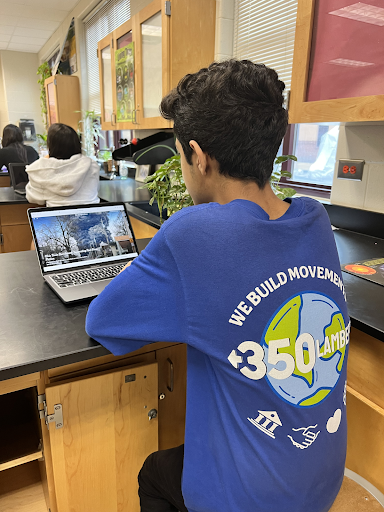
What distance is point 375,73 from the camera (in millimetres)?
1231

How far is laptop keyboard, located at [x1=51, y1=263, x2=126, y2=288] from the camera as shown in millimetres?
1147

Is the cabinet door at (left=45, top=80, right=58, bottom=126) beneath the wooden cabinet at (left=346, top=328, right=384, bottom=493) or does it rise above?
above

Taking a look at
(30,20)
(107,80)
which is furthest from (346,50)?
(30,20)

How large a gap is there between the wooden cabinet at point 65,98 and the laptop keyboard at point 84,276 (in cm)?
490

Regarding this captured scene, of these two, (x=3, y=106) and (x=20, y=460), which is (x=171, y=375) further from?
(x=3, y=106)

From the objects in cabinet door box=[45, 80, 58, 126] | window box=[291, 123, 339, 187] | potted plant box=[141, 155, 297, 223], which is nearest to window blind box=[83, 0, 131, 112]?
cabinet door box=[45, 80, 58, 126]

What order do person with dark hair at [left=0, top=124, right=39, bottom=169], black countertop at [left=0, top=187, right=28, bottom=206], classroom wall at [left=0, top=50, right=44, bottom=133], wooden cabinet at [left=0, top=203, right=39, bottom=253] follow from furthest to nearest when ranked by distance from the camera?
classroom wall at [left=0, top=50, right=44, bottom=133]
person with dark hair at [left=0, top=124, right=39, bottom=169]
wooden cabinet at [left=0, top=203, right=39, bottom=253]
black countertop at [left=0, top=187, right=28, bottom=206]

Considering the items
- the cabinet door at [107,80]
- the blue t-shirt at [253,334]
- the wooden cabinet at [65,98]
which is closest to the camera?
the blue t-shirt at [253,334]

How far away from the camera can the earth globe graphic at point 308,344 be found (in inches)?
24.9

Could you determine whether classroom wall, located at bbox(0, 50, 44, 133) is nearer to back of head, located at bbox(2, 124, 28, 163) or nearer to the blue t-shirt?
back of head, located at bbox(2, 124, 28, 163)

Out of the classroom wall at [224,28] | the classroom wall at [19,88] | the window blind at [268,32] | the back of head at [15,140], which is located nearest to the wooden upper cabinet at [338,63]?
the window blind at [268,32]

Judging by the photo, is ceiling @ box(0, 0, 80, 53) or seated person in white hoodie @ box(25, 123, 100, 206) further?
ceiling @ box(0, 0, 80, 53)

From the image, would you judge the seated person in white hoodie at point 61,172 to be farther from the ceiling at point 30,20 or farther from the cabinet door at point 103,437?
the ceiling at point 30,20

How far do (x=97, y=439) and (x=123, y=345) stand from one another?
16.1 inches
